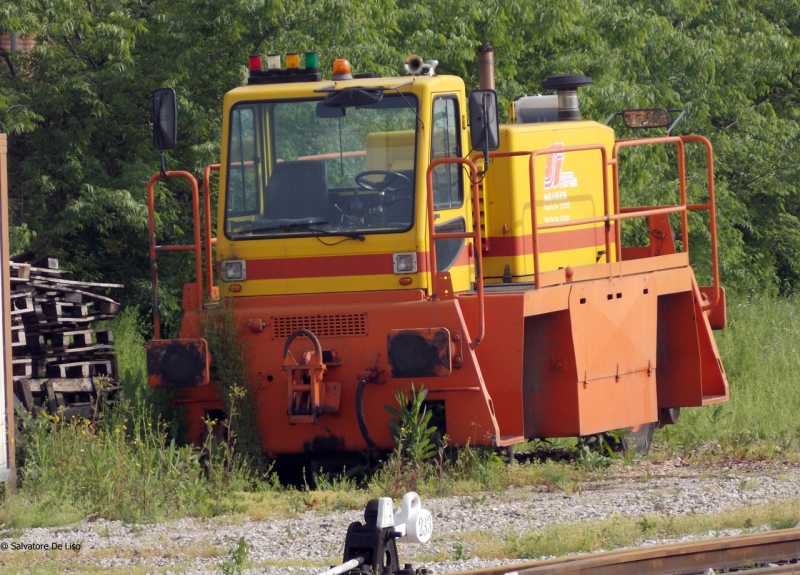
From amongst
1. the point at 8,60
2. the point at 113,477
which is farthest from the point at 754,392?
the point at 8,60

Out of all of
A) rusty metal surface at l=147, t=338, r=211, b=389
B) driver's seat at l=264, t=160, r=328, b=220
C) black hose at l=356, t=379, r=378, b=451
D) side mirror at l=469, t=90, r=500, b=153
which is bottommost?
black hose at l=356, t=379, r=378, b=451

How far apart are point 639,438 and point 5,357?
5.49 meters

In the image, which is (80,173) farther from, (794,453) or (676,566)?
(676,566)

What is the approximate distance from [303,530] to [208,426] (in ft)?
5.61

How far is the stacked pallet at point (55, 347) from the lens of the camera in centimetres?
978

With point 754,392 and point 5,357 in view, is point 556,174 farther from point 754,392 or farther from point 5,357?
point 754,392

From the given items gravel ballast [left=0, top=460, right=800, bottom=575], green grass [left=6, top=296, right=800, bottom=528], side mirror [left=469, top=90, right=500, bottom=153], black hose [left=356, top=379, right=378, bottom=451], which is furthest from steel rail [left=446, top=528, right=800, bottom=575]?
side mirror [left=469, top=90, right=500, bottom=153]

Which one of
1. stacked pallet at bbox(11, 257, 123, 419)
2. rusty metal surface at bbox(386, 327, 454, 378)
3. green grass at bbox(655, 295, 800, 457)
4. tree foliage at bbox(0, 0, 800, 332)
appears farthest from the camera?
tree foliage at bbox(0, 0, 800, 332)

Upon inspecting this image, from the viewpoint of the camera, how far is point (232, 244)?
9.25m

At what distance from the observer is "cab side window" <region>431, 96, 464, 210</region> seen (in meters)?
9.09

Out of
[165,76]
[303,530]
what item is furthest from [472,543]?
[165,76]

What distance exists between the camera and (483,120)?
8477mm

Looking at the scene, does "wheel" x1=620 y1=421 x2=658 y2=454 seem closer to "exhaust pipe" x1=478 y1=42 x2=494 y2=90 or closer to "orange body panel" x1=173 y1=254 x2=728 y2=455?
"orange body panel" x1=173 y1=254 x2=728 y2=455

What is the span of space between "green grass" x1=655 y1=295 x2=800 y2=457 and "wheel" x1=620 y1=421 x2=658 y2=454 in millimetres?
325
